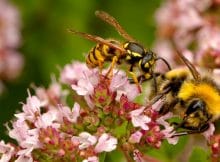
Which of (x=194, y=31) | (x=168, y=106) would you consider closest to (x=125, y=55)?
(x=168, y=106)

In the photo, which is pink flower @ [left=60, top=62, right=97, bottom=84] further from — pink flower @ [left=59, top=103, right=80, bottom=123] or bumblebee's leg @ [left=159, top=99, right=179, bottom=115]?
bumblebee's leg @ [left=159, top=99, right=179, bottom=115]

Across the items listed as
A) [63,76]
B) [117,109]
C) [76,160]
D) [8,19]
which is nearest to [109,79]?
[117,109]

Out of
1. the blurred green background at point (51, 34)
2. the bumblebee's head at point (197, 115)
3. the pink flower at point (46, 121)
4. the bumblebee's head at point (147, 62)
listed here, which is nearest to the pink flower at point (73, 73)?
the bumblebee's head at point (147, 62)

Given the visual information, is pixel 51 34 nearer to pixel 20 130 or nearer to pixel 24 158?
pixel 20 130

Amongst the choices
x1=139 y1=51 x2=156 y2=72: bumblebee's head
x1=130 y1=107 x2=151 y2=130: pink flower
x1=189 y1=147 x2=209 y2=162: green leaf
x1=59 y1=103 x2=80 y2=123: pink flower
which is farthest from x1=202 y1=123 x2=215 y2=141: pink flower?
x1=59 y1=103 x2=80 y2=123: pink flower

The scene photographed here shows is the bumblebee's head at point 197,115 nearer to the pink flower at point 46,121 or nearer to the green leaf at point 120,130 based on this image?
the green leaf at point 120,130

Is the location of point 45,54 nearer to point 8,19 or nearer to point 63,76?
point 8,19
